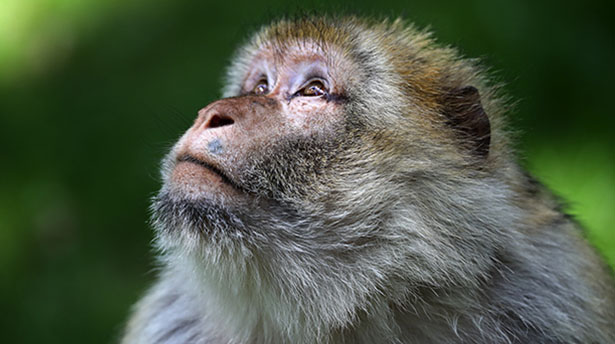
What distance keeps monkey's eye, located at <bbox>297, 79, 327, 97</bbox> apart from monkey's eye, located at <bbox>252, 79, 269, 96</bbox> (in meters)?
0.37

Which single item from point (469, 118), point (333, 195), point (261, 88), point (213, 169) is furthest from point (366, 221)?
point (261, 88)

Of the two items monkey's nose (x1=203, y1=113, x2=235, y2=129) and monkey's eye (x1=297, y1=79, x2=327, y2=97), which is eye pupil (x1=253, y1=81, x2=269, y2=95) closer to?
monkey's eye (x1=297, y1=79, x2=327, y2=97)

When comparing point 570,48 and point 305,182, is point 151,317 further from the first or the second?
point 570,48

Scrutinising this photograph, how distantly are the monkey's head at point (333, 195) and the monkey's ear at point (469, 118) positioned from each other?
0.5 inches

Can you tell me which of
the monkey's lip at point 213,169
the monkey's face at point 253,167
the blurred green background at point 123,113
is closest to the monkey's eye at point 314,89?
the monkey's face at point 253,167

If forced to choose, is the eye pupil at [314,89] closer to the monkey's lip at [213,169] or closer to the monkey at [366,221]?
the monkey at [366,221]

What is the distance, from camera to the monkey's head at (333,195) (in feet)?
10.0

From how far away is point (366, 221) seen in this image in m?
3.15

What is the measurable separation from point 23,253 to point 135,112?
143 cm

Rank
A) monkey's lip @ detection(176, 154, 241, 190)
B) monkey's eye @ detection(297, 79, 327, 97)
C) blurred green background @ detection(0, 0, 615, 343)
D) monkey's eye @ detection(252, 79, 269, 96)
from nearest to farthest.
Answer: monkey's lip @ detection(176, 154, 241, 190)
monkey's eye @ detection(297, 79, 327, 97)
monkey's eye @ detection(252, 79, 269, 96)
blurred green background @ detection(0, 0, 615, 343)

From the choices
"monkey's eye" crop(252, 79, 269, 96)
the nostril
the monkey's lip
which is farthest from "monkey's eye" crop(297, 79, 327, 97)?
the monkey's lip

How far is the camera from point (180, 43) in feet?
22.7

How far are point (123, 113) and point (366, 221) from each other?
12.9 feet

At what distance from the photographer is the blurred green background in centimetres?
594
